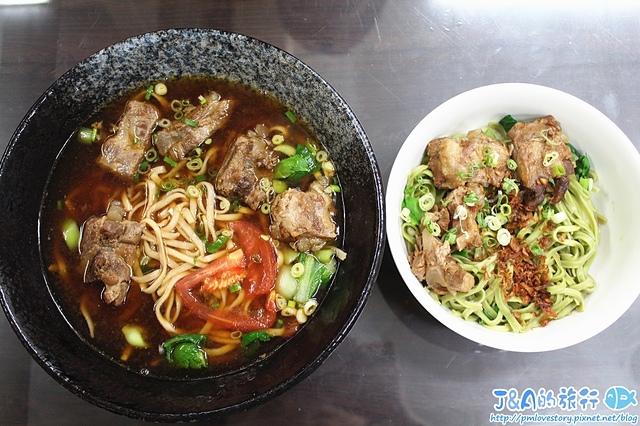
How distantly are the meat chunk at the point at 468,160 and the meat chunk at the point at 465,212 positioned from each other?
0.15 ft

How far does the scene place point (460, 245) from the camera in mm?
2605

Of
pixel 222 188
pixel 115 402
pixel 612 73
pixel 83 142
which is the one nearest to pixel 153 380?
pixel 115 402

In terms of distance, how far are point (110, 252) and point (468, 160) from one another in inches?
71.5

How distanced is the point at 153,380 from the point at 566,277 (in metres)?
2.13

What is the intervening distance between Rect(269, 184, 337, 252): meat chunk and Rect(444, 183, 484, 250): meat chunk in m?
0.61

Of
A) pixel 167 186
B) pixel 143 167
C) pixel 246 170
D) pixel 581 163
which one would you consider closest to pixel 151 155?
pixel 143 167

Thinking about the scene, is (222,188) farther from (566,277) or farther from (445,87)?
(566,277)

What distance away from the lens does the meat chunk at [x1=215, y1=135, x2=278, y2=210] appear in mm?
2658

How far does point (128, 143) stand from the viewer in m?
2.73

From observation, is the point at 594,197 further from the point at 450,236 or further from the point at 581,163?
the point at 450,236

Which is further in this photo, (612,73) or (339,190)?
(612,73)

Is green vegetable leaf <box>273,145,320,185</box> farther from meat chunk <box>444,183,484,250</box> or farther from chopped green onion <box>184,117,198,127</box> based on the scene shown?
meat chunk <box>444,183,484,250</box>

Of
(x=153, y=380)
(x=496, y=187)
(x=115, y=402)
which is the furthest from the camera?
(x=496, y=187)

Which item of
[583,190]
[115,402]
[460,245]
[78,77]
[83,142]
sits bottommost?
[115,402]
